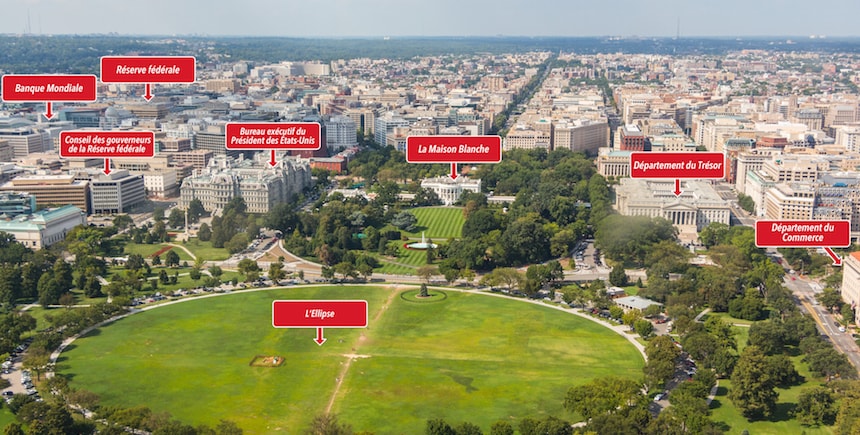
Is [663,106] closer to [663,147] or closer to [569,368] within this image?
[663,147]

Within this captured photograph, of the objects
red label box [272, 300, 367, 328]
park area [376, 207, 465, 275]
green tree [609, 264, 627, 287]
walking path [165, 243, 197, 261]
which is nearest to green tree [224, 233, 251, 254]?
walking path [165, 243, 197, 261]

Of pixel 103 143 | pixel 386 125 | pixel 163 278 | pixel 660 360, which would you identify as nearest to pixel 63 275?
pixel 163 278

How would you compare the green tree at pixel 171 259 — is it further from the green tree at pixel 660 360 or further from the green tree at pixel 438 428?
the green tree at pixel 660 360

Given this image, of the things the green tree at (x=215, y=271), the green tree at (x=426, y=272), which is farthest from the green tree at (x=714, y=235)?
the green tree at (x=215, y=271)

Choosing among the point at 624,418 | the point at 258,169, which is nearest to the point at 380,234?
the point at 258,169

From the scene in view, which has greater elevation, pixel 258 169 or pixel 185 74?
pixel 185 74
